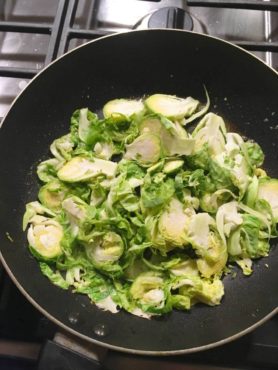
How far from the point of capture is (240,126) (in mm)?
1119

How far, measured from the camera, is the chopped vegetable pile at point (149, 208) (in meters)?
0.94

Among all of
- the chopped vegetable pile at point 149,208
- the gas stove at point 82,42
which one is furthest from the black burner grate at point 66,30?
the chopped vegetable pile at point 149,208

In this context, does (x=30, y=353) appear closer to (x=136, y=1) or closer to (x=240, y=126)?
(x=240, y=126)

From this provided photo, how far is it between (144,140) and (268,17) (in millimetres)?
539

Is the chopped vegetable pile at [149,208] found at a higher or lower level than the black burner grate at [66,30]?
lower

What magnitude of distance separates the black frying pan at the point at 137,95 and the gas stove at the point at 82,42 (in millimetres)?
42

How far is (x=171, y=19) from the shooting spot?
3.84ft

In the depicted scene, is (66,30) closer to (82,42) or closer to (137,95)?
(82,42)

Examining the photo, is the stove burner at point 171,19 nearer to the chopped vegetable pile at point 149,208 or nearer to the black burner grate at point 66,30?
the black burner grate at point 66,30

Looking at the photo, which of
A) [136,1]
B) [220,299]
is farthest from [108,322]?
[136,1]

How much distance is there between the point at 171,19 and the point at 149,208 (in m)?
0.52

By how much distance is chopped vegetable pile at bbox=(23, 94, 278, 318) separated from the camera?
37.2 inches

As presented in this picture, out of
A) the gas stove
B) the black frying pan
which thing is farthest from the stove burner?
the black frying pan

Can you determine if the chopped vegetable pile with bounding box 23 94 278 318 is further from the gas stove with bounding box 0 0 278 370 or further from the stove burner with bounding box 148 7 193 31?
the stove burner with bounding box 148 7 193 31
